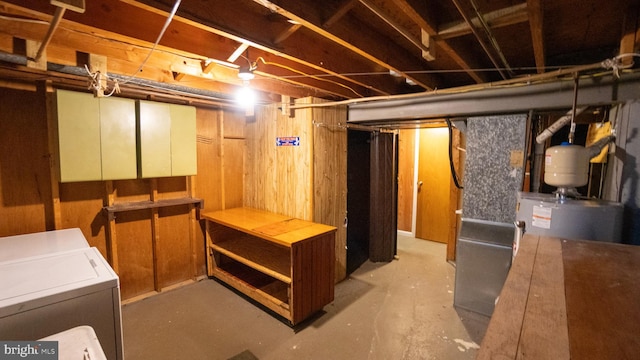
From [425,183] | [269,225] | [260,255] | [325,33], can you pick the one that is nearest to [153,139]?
[269,225]

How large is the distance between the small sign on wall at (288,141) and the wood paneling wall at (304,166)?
3 centimetres

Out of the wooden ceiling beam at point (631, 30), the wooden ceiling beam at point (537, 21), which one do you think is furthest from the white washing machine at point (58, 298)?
the wooden ceiling beam at point (631, 30)

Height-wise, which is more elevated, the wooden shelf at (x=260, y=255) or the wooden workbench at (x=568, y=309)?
the wooden workbench at (x=568, y=309)

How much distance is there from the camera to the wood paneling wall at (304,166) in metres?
2.97

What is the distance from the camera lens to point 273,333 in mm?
2398

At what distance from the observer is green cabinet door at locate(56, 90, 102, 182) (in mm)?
2201

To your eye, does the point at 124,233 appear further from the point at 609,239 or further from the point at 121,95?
the point at 609,239

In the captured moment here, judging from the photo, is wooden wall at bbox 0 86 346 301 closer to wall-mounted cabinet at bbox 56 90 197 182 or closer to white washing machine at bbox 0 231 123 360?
wall-mounted cabinet at bbox 56 90 197 182

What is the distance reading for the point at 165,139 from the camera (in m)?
2.78

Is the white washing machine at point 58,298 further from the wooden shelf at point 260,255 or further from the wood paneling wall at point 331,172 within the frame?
the wood paneling wall at point 331,172

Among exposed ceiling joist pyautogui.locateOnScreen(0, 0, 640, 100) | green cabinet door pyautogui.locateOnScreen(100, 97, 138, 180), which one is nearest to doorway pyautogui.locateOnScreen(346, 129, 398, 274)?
exposed ceiling joist pyautogui.locateOnScreen(0, 0, 640, 100)

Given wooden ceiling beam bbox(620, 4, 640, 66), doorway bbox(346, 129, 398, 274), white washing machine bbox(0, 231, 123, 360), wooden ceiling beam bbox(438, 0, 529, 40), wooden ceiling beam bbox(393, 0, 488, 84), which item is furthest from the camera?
doorway bbox(346, 129, 398, 274)

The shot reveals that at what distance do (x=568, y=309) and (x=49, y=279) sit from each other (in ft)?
7.03

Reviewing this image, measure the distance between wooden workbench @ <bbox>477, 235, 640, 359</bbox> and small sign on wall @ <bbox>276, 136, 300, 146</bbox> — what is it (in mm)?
2345
